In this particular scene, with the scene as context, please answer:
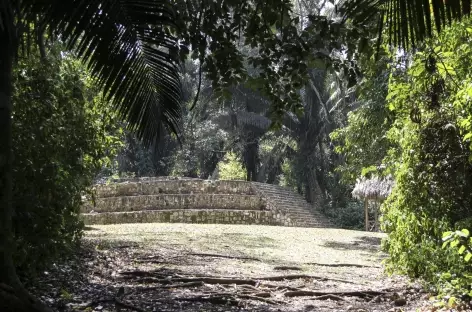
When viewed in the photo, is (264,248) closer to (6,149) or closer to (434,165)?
(434,165)

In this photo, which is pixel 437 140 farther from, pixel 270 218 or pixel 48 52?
pixel 270 218

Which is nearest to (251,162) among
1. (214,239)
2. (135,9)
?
(214,239)

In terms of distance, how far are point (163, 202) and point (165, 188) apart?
974mm

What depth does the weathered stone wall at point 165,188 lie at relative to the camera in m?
22.1

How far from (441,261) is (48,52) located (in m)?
5.11

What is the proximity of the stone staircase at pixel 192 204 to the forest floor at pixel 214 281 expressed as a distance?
335 inches

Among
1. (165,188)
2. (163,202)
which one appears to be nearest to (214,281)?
(163,202)

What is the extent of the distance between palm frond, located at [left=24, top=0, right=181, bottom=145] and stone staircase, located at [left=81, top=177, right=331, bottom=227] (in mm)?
16367

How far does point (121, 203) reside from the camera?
845 inches

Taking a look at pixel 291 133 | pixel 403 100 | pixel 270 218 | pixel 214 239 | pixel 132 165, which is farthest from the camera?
pixel 132 165

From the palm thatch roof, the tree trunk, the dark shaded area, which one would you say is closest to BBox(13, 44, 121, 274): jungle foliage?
the tree trunk

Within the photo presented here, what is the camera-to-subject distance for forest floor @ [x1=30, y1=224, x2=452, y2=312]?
240 inches

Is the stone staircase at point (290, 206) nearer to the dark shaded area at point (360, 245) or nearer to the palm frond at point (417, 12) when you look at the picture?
the dark shaded area at point (360, 245)

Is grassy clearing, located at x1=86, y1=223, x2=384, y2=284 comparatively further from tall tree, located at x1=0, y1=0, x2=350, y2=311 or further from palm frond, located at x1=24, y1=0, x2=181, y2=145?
palm frond, located at x1=24, y1=0, x2=181, y2=145
